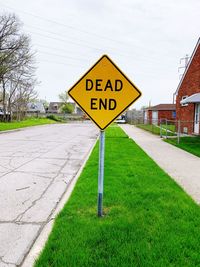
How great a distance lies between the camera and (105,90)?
436 centimetres

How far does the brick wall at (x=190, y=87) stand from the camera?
20.1m

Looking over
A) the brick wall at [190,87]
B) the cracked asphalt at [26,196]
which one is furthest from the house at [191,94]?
the cracked asphalt at [26,196]

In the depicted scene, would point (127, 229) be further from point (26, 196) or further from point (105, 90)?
point (26, 196)

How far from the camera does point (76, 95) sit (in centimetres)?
442

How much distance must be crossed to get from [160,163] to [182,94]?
15398 millimetres

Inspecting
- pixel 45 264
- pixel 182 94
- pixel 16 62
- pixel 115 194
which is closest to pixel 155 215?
pixel 115 194

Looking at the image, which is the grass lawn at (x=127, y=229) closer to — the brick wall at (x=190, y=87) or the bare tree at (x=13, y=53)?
the brick wall at (x=190, y=87)

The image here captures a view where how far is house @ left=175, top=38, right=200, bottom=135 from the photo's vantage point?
19.9m

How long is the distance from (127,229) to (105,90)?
6.64ft

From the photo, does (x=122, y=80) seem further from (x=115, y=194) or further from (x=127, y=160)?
(x=127, y=160)

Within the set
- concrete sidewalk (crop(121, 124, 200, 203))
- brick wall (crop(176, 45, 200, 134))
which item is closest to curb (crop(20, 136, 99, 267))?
concrete sidewalk (crop(121, 124, 200, 203))

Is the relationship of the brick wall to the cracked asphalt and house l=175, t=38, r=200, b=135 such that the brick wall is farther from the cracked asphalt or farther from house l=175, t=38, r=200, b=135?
the cracked asphalt

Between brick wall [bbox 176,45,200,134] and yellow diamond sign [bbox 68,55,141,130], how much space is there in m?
16.9

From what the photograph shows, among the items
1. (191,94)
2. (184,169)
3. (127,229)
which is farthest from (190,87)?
(127,229)
